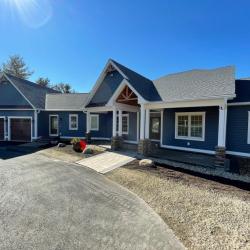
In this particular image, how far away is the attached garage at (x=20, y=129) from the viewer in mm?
18266

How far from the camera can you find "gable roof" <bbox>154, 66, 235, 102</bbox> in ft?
33.0

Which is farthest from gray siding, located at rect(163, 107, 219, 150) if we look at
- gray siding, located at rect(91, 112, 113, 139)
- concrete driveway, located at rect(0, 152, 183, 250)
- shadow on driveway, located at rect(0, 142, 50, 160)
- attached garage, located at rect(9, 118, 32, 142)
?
attached garage, located at rect(9, 118, 32, 142)

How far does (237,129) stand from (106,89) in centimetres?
1024

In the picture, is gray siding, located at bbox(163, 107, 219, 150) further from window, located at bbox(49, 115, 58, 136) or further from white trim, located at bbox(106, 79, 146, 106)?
window, located at bbox(49, 115, 58, 136)

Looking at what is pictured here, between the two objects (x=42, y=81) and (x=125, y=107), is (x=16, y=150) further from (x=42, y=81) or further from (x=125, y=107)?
(x=42, y=81)

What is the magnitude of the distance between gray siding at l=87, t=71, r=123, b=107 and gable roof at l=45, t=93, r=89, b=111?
2.18 m

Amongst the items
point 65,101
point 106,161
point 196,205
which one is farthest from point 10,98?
point 196,205

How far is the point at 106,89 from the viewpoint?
635 inches

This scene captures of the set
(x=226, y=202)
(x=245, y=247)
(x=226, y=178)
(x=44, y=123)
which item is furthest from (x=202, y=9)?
(x=44, y=123)

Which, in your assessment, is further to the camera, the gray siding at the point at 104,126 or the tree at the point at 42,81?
the tree at the point at 42,81

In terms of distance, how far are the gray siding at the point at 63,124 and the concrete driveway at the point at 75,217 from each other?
11.1m

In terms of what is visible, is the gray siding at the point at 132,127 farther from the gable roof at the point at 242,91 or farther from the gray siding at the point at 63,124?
the gable roof at the point at 242,91

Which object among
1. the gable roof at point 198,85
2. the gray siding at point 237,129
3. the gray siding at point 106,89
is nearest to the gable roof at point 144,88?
the gable roof at point 198,85

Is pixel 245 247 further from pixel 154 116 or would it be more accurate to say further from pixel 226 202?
pixel 154 116
